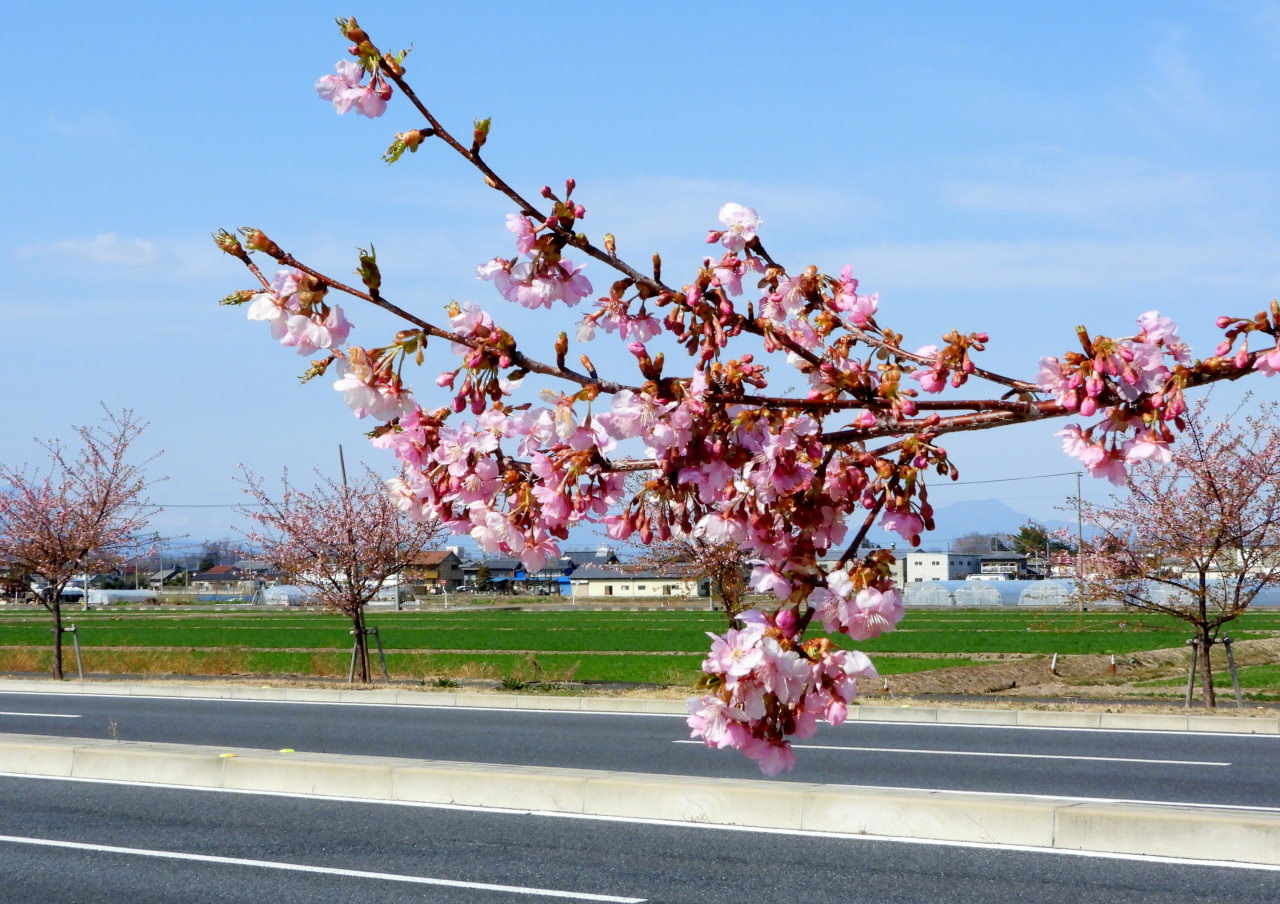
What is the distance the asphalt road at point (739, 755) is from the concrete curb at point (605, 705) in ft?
1.37

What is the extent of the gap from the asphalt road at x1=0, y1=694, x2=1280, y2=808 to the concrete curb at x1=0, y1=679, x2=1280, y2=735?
42 cm

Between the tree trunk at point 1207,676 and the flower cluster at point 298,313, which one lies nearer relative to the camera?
the flower cluster at point 298,313

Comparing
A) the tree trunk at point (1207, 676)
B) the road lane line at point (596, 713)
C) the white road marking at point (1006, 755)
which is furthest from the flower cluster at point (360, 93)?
the tree trunk at point (1207, 676)

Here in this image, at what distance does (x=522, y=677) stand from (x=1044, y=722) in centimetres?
1068

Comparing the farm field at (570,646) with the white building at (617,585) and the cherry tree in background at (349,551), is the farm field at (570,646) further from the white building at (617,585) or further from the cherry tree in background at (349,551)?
the white building at (617,585)

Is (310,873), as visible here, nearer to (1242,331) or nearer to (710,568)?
(1242,331)

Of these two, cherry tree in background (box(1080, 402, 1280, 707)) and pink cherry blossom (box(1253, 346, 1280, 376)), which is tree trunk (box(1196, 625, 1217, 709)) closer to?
cherry tree in background (box(1080, 402, 1280, 707))

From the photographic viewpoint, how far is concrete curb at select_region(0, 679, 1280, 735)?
1722 centimetres

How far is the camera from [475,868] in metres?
8.98

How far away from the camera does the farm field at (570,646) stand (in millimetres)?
28984

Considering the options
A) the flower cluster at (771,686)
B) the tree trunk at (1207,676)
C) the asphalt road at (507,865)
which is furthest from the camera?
the tree trunk at (1207,676)

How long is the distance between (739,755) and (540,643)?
33541 millimetres

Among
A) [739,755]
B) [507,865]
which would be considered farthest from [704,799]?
[739,755]

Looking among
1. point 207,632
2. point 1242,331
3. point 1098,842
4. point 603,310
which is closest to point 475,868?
point 1098,842
